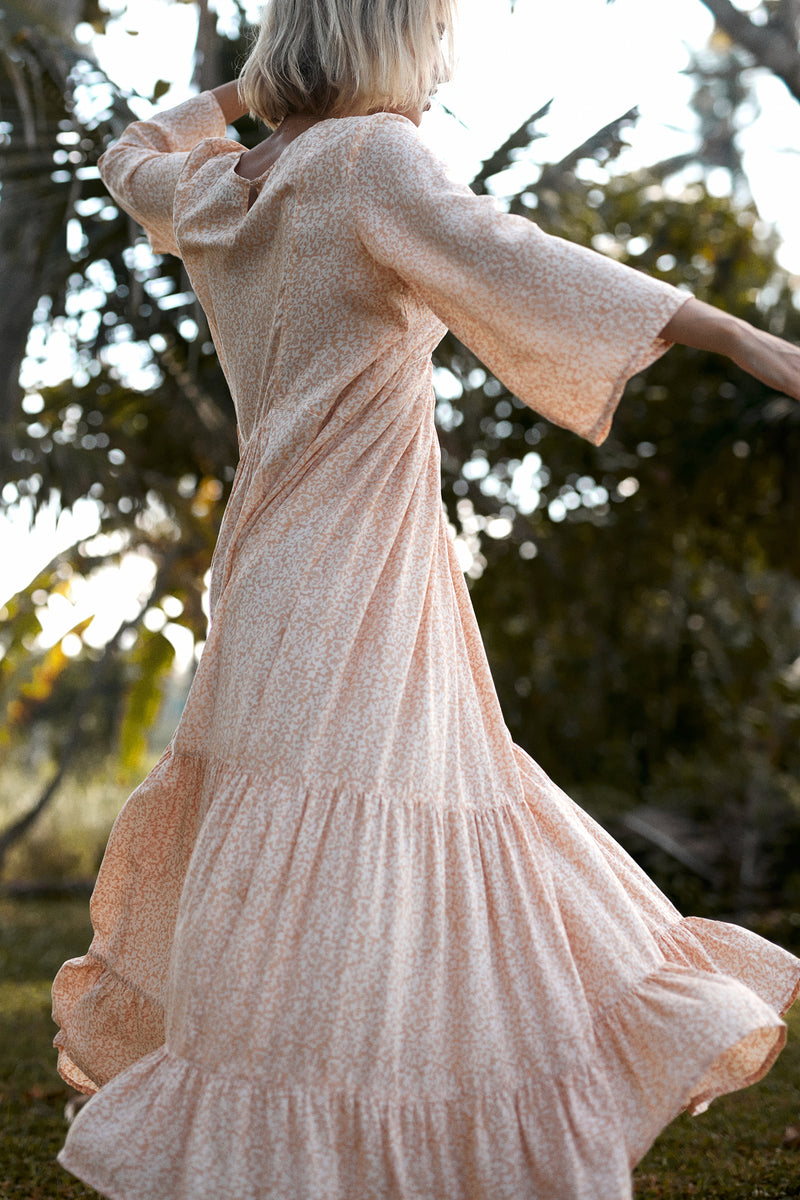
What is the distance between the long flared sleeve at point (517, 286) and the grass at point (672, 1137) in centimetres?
154

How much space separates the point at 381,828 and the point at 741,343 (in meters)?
0.69

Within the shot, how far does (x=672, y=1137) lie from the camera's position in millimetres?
2482

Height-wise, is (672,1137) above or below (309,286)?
below

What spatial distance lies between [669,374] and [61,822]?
17.4 feet

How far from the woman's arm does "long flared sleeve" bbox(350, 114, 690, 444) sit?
0.07ft

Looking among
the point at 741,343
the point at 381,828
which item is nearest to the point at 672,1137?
the point at 381,828

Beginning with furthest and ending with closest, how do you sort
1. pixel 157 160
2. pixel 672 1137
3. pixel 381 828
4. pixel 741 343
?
pixel 672 1137
pixel 157 160
pixel 381 828
pixel 741 343

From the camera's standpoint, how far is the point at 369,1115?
1281mm

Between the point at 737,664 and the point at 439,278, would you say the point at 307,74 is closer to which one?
the point at 439,278

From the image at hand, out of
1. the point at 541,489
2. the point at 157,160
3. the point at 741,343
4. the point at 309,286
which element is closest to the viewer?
the point at 741,343

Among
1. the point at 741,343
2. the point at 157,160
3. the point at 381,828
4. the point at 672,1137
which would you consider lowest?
the point at 672,1137

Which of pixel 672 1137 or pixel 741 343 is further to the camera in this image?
pixel 672 1137

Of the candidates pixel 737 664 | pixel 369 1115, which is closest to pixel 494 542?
pixel 737 664

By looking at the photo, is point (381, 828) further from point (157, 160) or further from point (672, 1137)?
point (672, 1137)
